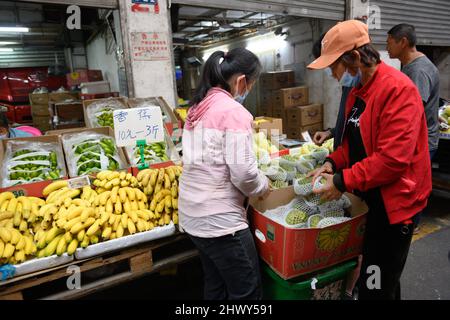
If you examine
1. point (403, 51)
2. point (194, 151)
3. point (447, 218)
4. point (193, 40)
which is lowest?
point (447, 218)

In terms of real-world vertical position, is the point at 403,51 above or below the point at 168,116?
above

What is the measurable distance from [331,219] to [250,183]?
0.60 meters

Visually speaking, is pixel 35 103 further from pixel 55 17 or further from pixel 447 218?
pixel 447 218

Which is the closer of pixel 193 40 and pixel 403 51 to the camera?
pixel 403 51

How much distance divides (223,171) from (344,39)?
3.07 ft

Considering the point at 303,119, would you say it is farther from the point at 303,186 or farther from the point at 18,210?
the point at 18,210

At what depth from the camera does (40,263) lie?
6.35ft

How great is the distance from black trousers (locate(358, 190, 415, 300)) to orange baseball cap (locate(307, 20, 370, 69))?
0.77m

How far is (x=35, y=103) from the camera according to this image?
Result: 338 inches

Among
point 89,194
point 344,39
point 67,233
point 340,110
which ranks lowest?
point 67,233

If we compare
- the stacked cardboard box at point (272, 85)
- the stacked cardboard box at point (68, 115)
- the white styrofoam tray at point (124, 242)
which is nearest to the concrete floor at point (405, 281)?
the white styrofoam tray at point (124, 242)

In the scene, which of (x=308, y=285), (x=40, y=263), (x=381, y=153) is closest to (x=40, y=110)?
(x=40, y=263)

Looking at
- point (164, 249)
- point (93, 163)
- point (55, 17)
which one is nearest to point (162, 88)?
point (93, 163)

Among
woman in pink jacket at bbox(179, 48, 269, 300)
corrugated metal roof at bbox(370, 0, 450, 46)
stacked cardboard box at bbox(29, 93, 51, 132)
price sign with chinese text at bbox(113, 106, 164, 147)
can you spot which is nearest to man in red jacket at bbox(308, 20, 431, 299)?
woman in pink jacket at bbox(179, 48, 269, 300)
